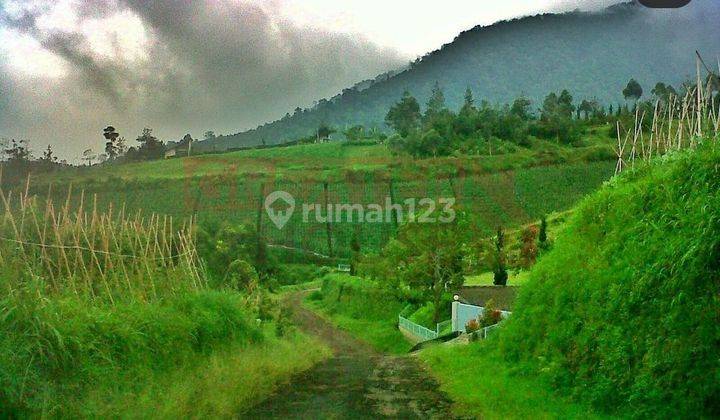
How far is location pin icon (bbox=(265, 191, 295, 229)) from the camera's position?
4394cm

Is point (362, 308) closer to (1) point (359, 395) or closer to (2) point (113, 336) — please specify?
(1) point (359, 395)

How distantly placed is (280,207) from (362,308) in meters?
11.1

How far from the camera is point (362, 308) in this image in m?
38.4

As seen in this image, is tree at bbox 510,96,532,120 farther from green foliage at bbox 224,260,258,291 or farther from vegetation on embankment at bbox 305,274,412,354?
green foliage at bbox 224,260,258,291

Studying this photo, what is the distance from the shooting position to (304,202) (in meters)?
48.2

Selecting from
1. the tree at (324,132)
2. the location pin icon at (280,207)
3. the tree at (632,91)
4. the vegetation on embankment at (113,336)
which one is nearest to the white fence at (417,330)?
the vegetation on embankment at (113,336)

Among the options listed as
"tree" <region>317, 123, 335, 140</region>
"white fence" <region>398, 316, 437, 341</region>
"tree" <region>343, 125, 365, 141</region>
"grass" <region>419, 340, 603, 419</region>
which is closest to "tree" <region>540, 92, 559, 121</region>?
"tree" <region>343, 125, 365, 141</region>

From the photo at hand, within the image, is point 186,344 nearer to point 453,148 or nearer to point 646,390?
point 646,390

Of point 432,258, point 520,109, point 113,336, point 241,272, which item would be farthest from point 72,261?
point 520,109

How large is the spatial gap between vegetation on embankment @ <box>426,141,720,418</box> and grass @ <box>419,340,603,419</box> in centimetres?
12

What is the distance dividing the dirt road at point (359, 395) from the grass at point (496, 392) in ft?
1.01

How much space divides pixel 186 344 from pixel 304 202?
125 ft

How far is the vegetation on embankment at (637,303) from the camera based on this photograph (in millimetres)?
6283

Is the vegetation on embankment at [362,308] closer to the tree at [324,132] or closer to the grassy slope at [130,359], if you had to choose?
the grassy slope at [130,359]
